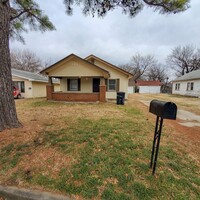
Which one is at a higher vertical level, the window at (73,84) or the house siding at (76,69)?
the house siding at (76,69)

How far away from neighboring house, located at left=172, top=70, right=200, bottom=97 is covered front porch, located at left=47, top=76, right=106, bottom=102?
58.3 feet

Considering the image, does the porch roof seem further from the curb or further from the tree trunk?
the curb

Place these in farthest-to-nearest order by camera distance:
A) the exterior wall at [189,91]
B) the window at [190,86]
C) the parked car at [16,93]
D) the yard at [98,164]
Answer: the window at [190,86] → the exterior wall at [189,91] → the parked car at [16,93] → the yard at [98,164]

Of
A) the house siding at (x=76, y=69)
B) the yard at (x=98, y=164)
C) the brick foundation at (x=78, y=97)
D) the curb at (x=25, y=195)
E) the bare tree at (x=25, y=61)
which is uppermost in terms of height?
the bare tree at (x=25, y=61)

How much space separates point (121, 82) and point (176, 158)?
10.7m

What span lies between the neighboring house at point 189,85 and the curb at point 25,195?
24669mm

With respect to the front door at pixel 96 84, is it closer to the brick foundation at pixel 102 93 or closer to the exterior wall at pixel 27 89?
the brick foundation at pixel 102 93

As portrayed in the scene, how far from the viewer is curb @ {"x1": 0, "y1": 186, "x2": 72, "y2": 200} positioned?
1.98 m

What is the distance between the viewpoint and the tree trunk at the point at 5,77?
12.5 ft

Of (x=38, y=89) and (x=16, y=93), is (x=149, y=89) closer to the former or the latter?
(x=38, y=89)

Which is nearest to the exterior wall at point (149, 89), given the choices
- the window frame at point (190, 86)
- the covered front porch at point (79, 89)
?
the window frame at point (190, 86)

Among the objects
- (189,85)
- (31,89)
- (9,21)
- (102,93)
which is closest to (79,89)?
(102,93)

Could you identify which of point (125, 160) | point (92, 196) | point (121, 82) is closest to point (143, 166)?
point (125, 160)

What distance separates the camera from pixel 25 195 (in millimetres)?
2029
